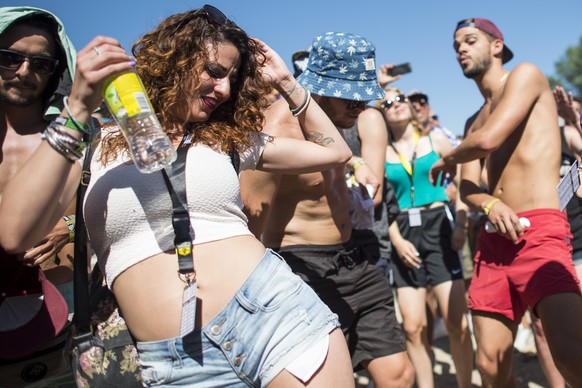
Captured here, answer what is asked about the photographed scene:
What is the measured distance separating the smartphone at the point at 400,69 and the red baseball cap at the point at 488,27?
1.96 metres

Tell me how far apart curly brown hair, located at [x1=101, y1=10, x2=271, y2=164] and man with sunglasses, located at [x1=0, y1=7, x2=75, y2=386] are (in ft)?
1.45

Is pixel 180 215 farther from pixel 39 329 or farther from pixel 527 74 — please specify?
pixel 527 74

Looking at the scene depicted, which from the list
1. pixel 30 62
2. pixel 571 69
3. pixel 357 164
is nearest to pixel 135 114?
pixel 30 62

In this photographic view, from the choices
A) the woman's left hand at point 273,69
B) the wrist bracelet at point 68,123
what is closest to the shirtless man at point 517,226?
the woman's left hand at point 273,69

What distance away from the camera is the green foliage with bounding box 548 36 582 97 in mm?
65875

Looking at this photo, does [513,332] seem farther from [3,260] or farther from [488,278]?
[3,260]

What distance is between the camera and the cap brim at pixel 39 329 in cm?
217

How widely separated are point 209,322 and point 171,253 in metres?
0.24

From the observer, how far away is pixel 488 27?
3939mm

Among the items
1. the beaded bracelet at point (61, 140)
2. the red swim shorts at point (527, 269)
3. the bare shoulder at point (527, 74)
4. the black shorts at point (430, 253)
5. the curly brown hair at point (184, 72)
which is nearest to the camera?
the beaded bracelet at point (61, 140)

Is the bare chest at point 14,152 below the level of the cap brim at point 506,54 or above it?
below

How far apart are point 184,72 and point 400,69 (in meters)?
4.62

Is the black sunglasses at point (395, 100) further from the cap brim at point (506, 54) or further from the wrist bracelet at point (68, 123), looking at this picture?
the wrist bracelet at point (68, 123)

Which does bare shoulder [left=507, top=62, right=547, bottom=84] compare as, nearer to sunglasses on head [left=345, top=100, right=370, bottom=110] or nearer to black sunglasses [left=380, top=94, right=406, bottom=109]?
sunglasses on head [left=345, top=100, right=370, bottom=110]
